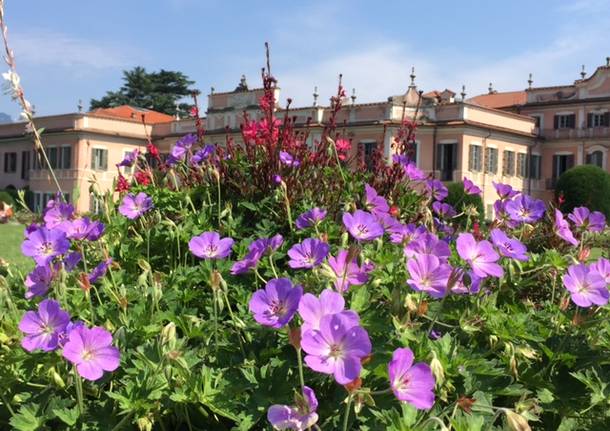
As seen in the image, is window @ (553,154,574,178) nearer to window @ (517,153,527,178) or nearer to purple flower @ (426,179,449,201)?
window @ (517,153,527,178)

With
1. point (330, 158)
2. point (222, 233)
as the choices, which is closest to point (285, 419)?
point (222, 233)

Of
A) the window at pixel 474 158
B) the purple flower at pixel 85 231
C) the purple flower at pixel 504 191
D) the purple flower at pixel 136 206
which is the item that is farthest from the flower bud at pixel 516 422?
the window at pixel 474 158

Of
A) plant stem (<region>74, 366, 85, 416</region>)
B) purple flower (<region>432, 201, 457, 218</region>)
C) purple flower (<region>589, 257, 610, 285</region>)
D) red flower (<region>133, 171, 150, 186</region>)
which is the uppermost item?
red flower (<region>133, 171, 150, 186</region>)

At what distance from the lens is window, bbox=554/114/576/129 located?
34219 mm

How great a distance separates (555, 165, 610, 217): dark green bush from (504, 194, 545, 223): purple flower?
2468 centimetres

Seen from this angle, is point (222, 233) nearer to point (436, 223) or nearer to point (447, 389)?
point (436, 223)

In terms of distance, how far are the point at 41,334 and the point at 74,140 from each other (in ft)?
123

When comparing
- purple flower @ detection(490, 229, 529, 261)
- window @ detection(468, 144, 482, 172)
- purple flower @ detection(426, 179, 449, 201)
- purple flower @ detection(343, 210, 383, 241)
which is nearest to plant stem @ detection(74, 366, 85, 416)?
purple flower @ detection(343, 210, 383, 241)

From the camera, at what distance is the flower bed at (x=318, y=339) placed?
44.9 inches

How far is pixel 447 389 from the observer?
4.29ft

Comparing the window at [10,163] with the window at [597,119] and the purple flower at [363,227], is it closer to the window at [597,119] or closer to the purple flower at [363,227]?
the window at [597,119]

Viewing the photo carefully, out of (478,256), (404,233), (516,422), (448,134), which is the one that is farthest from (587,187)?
(516,422)

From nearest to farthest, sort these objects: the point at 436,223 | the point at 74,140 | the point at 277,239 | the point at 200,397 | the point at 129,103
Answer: the point at 200,397
the point at 277,239
the point at 436,223
the point at 74,140
the point at 129,103

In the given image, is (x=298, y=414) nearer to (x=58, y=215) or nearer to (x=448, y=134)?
(x=58, y=215)
